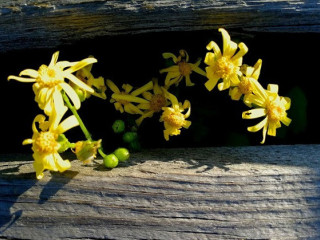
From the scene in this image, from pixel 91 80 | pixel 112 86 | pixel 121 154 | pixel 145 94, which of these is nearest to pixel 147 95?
pixel 145 94

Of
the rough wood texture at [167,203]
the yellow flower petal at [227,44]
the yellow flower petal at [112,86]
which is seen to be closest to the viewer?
the rough wood texture at [167,203]

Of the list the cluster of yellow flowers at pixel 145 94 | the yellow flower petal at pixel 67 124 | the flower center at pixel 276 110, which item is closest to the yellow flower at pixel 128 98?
the cluster of yellow flowers at pixel 145 94

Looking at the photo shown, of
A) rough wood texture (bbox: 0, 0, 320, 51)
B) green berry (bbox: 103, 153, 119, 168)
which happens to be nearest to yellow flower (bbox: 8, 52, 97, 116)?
rough wood texture (bbox: 0, 0, 320, 51)

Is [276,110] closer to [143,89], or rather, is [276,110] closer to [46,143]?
[143,89]

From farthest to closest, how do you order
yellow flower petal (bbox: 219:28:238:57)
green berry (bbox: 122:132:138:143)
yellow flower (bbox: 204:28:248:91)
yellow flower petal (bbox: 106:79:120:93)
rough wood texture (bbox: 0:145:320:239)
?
1. yellow flower petal (bbox: 106:79:120:93)
2. green berry (bbox: 122:132:138:143)
3. yellow flower (bbox: 204:28:248:91)
4. yellow flower petal (bbox: 219:28:238:57)
5. rough wood texture (bbox: 0:145:320:239)

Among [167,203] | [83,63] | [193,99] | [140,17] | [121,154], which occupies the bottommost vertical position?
[167,203]

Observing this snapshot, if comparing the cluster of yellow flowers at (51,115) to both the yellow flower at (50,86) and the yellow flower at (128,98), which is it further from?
the yellow flower at (128,98)

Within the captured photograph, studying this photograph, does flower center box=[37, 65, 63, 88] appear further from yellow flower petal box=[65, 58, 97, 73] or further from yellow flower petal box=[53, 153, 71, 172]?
yellow flower petal box=[53, 153, 71, 172]
